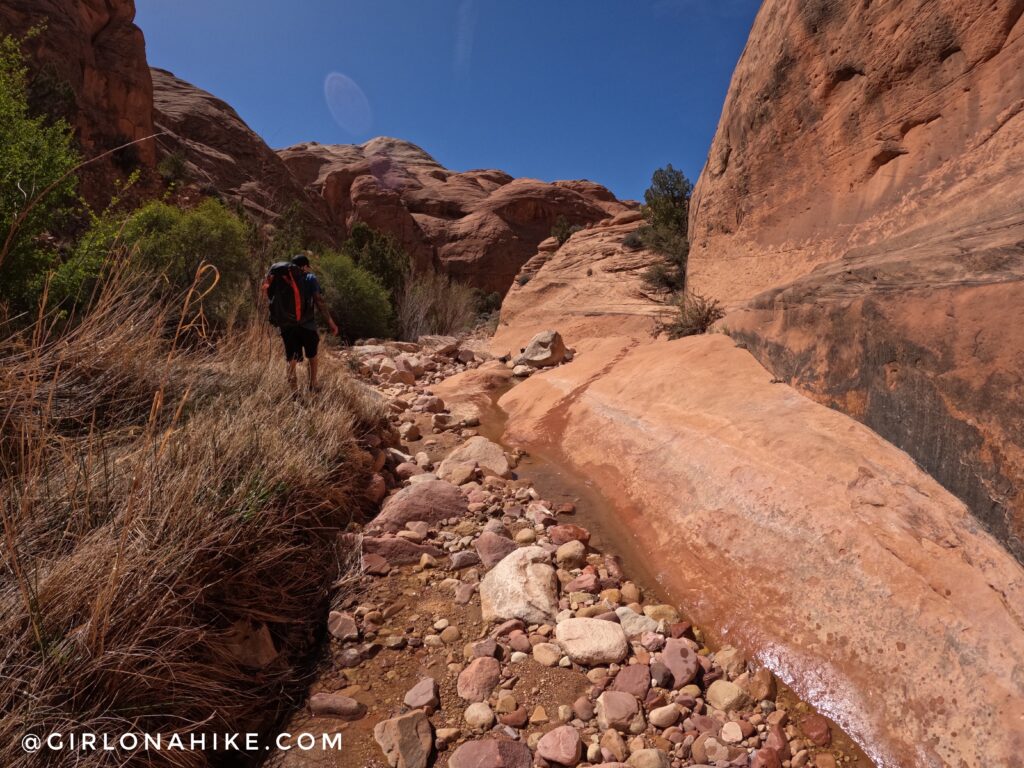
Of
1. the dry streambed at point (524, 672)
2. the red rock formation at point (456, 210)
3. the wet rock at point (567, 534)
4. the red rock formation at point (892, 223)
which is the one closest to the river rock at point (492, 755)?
the dry streambed at point (524, 672)

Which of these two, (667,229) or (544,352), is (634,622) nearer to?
(544,352)

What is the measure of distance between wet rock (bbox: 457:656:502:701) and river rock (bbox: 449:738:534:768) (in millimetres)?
230

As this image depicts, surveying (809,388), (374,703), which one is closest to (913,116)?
(809,388)

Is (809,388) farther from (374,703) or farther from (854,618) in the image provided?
(374,703)

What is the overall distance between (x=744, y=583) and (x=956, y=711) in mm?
853

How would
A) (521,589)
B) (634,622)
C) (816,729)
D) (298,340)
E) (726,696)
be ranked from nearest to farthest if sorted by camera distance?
(816,729) → (726,696) → (634,622) → (521,589) → (298,340)

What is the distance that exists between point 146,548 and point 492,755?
1.39m

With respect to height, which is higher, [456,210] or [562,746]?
[456,210]

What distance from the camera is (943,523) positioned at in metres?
2.17

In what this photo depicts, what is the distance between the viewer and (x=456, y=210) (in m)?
38.4

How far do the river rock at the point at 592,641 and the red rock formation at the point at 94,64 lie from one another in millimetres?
23920

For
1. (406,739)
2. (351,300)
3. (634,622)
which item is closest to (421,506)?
(634,622)

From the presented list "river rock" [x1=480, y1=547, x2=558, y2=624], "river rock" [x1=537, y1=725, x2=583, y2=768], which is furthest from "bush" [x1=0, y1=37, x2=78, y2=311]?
"river rock" [x1=537, y1=725, x2=583, y2=768]

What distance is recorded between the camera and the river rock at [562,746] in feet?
5.60
